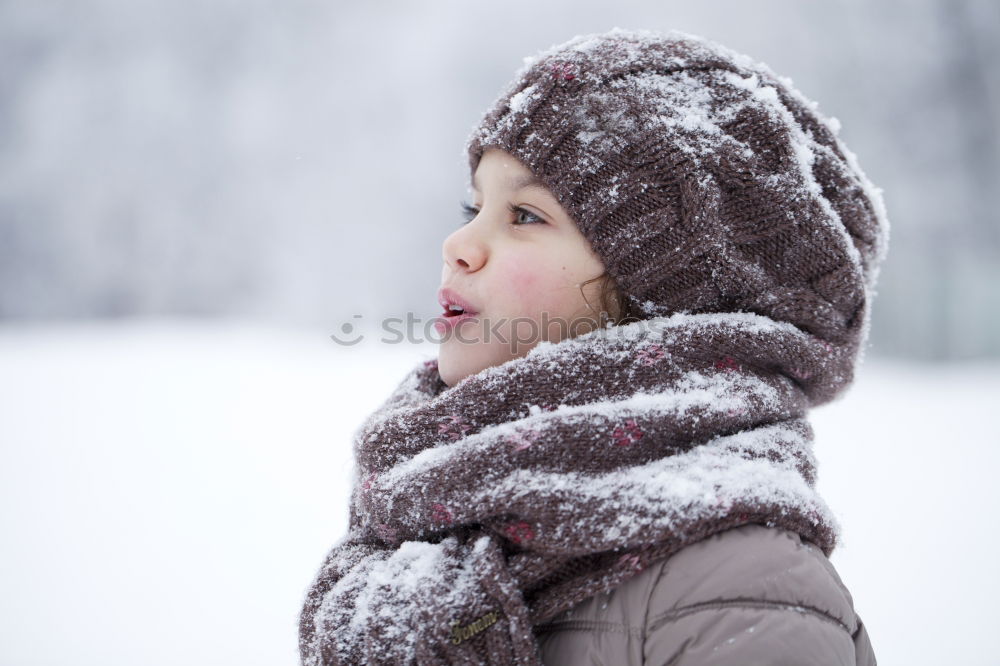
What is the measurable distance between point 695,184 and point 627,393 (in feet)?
0.77

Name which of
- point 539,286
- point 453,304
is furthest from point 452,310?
point 539,286

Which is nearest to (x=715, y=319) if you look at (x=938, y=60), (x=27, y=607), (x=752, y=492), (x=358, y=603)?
(x=752, y=492)

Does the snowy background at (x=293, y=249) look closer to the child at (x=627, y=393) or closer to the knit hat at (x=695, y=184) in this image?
the child at (x=627, y=393)

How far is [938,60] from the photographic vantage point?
14.2ft

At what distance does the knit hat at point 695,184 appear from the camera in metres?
0.66

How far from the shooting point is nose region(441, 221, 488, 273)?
0.71m

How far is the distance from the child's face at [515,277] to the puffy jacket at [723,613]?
0.92 feet

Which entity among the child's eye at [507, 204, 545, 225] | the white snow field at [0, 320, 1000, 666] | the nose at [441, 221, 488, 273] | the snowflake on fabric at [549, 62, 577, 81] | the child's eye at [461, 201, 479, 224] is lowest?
the white snow field at [0, 320, 1000, 666]

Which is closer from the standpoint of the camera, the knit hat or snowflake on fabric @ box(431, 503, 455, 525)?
snowflake on fabric @ box(431, 503, 455, 525)

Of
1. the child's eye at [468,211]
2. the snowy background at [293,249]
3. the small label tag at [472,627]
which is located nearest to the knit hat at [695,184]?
the child's eye at [468,211]

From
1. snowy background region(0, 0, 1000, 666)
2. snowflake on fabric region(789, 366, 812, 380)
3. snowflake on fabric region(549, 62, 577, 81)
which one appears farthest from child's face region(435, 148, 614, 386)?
snowy background region(0, 0, 1000, 666)

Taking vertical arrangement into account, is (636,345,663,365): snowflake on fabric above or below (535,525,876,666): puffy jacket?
above

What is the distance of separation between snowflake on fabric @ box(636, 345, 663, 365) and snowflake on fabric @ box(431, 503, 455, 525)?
0.24 meters

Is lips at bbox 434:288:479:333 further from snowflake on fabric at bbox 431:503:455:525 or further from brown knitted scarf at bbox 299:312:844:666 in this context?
snowflake on fabric at bbox 431:503:455:525
